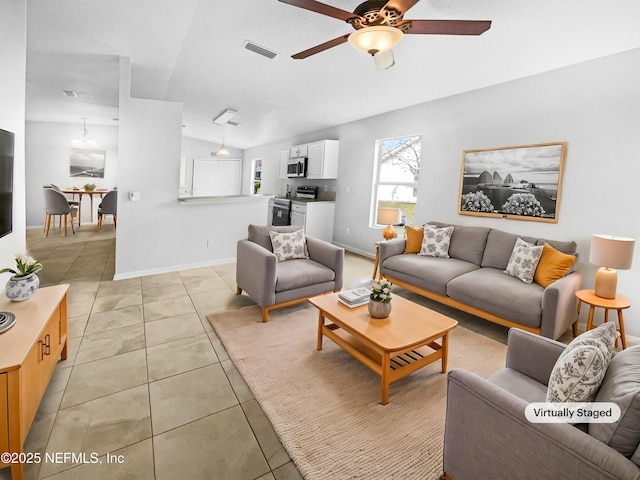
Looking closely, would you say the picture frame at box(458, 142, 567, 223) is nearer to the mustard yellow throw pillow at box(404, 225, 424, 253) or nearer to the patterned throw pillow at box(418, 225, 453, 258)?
the patterned throw pillow at box(418, 225, 453, 258)

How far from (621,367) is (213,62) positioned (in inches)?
171

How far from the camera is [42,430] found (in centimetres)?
161

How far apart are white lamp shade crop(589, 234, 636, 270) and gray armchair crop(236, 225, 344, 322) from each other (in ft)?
7.01

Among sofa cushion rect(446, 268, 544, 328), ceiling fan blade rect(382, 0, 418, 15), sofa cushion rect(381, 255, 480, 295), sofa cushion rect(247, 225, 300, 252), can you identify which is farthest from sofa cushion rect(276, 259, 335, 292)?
ceiling fan blade rect(382, 0, 418, 15)

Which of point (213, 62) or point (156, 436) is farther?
point (213, 62)

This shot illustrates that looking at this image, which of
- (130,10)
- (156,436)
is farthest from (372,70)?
(156,436)

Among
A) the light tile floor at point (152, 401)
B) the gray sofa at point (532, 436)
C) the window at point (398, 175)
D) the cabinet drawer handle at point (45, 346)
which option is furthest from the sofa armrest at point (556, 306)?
the cabinet drawer handle at point (45, 346)

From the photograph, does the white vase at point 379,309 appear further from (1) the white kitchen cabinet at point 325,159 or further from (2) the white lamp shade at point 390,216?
(1) the white kitchen cabinet at point 325,159

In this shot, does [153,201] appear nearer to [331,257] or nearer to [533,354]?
[331,257]

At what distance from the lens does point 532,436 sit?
1038 mm

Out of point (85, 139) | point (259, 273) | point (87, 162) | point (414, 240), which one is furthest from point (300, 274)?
point (87, 162)

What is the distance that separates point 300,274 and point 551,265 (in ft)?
7.44

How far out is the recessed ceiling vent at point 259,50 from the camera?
Answer: 3199 mm

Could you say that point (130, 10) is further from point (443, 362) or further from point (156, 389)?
point (443, 362)
